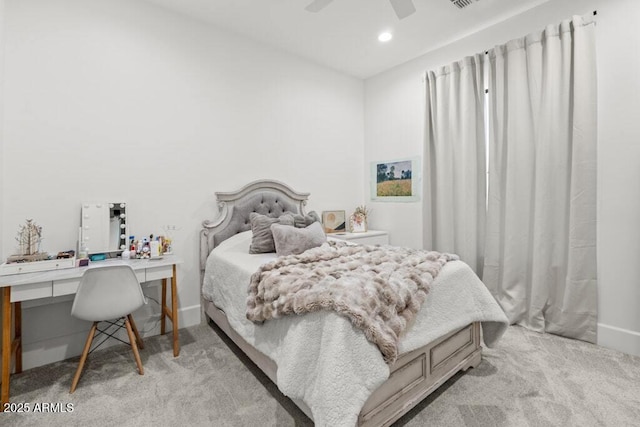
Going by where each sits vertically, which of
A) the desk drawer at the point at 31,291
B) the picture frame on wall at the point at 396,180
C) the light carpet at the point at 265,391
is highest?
the picture frame on wall at the point at 396,180

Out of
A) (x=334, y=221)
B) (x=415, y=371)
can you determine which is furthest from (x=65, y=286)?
(x=334, y=221)

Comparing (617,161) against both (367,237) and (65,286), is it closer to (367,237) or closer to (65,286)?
(367,237)

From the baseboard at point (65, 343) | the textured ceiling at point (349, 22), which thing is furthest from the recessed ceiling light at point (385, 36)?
the baseboard at point (65, 343)

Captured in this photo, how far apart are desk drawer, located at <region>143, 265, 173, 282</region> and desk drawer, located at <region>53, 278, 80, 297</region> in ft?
1.33

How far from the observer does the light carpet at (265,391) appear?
1.68 metres

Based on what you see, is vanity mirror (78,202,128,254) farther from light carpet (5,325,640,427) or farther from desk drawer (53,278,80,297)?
light carpet (5,325,640,427)

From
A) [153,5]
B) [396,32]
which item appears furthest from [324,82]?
[153,5]

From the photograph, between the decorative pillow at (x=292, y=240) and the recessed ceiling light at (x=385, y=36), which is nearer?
the decorative pillow at (x=292, y=240)

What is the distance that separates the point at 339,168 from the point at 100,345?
320 centimetres

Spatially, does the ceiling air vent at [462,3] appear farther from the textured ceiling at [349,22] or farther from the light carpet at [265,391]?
the light carpet at [265,391]

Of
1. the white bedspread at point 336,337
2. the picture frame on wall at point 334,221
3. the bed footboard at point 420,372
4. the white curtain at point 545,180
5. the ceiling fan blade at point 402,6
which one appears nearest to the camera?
the white bedspread at point 336,337

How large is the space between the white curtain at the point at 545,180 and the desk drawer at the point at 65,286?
11.3ft

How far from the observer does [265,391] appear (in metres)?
1.93

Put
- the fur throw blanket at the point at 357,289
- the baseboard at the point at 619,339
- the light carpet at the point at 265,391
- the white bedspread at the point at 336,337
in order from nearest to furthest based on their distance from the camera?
the white bedspread at the point at 336,337, the fur throw blanket at the point at 357,289, the light carpet at the point at 265,391, the baseboard at the point at 619,339
